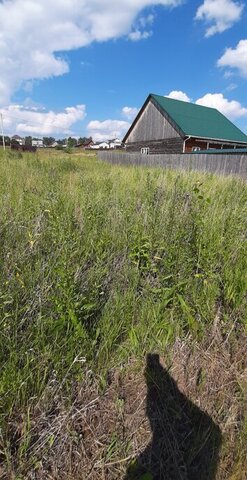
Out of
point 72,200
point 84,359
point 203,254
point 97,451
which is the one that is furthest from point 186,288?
point 72,200

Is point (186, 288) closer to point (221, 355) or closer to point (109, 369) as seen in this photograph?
point (221, 355)

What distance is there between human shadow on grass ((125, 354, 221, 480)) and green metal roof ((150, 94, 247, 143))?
24.0 m

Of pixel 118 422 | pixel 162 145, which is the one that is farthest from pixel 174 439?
pixel 162 145

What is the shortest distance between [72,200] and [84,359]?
258cm

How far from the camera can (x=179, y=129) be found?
2317cm

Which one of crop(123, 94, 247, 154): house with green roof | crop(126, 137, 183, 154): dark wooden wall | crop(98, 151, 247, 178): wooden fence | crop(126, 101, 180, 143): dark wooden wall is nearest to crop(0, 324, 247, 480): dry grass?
crop(98, 151, 247, 178): wooden fence

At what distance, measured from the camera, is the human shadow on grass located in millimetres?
1274

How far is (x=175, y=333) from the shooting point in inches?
73.6

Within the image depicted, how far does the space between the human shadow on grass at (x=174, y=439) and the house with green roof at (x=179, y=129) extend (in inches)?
941

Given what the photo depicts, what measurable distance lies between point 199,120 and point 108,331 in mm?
28459

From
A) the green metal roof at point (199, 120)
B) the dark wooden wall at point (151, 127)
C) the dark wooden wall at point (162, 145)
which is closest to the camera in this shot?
the dark wooden wall at point (162, 145)

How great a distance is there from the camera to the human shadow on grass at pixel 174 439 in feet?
4.18

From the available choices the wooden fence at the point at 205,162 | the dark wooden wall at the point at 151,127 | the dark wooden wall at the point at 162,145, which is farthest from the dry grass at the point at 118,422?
the dark wooden wall at the point at 151,127

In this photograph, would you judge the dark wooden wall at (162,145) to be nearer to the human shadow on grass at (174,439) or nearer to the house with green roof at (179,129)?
the house with green roof at (179,129)
